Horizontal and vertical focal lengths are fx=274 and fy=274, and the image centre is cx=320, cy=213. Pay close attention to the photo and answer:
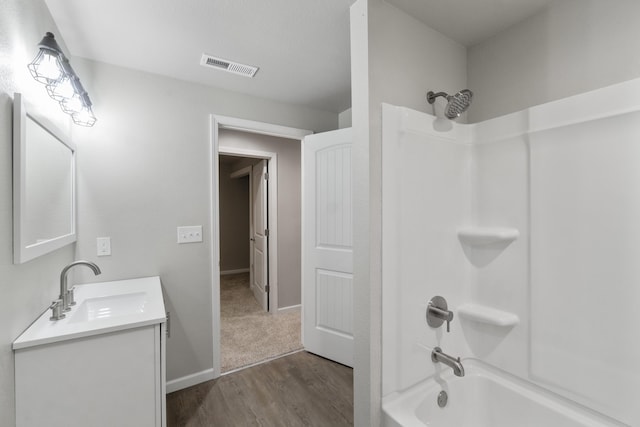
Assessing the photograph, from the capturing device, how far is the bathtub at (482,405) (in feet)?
3.93

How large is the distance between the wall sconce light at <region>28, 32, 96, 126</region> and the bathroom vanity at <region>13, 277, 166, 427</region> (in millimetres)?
1048

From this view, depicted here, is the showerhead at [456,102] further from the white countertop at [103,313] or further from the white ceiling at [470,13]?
the white countertop at [103,313]

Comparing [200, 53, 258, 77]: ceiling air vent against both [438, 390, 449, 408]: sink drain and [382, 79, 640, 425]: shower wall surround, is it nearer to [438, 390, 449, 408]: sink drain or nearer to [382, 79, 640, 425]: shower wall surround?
[382, 79, 640, 425]: shower wall surround

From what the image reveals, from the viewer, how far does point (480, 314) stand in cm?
148

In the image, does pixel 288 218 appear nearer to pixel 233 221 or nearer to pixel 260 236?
pixel 260 236

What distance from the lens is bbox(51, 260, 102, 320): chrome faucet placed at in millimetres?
1247

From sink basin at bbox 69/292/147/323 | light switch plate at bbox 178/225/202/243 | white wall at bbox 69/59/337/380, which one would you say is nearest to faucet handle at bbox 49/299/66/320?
sink basin at bbox 69/292/147/323

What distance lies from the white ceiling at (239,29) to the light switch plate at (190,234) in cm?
115

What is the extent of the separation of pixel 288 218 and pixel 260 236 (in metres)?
0.55

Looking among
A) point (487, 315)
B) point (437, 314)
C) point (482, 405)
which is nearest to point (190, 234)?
point (437, 314)

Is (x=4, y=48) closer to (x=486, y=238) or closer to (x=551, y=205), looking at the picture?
(x=486, y=238)

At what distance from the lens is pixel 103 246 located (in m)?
1.86

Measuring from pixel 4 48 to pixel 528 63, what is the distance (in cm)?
225

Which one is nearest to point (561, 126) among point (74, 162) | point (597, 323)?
point (597, 323)
